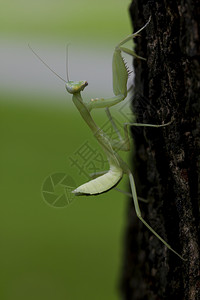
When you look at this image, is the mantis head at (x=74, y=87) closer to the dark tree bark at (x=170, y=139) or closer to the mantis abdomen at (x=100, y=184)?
the dark tree bark at (x=170, y=139)

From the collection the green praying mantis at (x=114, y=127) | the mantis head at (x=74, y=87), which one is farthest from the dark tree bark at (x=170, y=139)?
the mantis head at (x=74, y=87)

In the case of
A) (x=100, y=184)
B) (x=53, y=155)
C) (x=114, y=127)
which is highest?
(x=114, y=127)

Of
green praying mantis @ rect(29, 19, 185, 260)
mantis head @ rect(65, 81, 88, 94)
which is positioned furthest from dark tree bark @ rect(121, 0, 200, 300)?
mantis head @ rect(65, 81, 88, 94)

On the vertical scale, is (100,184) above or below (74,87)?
below

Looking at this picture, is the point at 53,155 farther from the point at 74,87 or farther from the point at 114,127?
the point at 74,87

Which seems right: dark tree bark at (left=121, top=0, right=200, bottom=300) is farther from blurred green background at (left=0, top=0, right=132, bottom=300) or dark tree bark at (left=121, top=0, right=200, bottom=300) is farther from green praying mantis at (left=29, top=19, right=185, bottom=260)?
blurred green background at (left=0, top=0, right=132, bottom=300)

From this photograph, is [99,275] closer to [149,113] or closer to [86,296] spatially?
[86,296]

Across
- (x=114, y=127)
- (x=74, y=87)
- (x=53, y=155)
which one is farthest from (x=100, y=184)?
(x=53, y=155)
